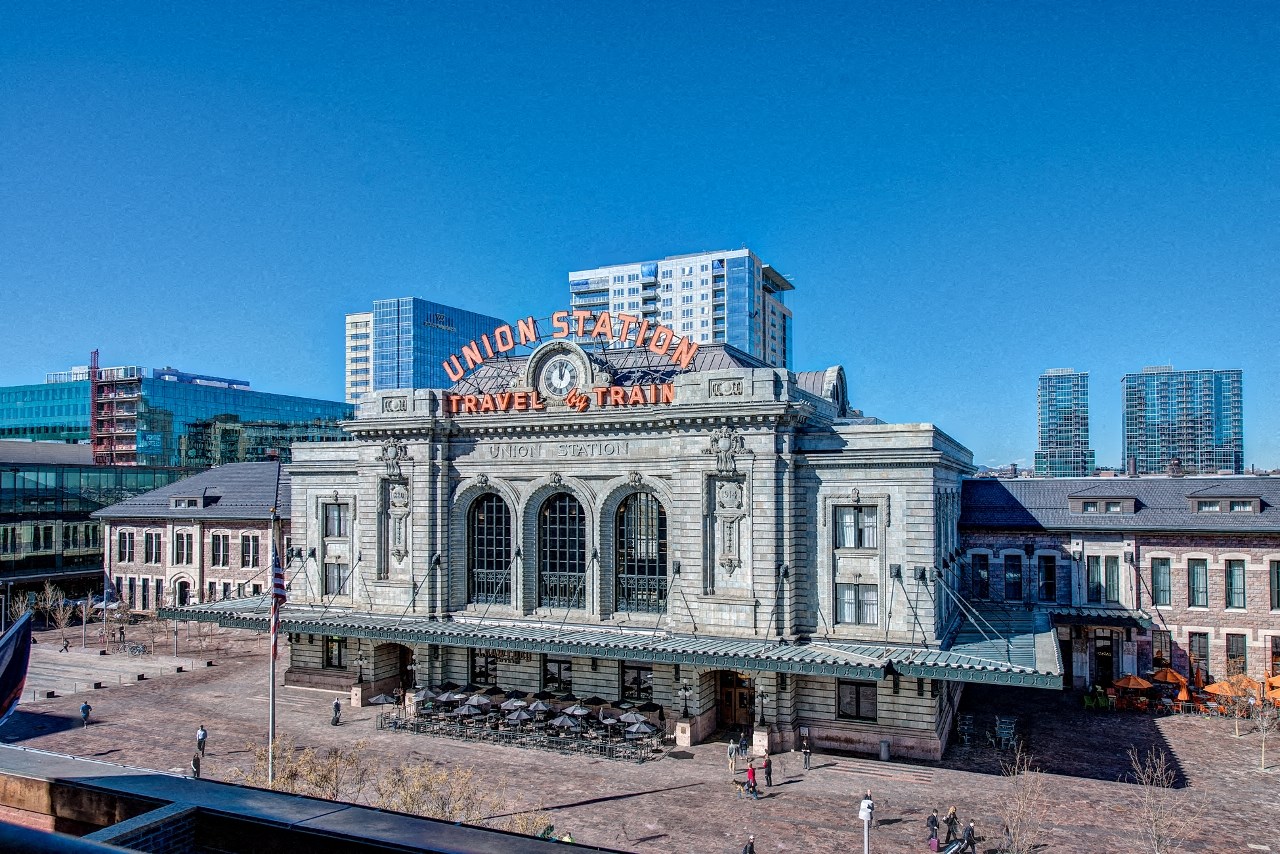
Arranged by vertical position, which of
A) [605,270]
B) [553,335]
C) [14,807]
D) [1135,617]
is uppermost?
[605,270]

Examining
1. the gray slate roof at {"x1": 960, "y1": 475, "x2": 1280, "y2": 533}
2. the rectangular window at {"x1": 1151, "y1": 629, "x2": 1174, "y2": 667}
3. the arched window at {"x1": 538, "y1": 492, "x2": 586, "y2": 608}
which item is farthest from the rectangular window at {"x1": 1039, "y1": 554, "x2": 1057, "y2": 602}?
the arched window at {"x1": 538, "y1": 492, "x2": 586, "y2": 608}

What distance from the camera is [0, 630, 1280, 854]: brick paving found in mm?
35531

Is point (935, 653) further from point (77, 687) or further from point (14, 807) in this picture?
point (77, 687)

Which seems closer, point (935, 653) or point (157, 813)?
point (157, 813)

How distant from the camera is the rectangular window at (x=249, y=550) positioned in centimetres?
8331

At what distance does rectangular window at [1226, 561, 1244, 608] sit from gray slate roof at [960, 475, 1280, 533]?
241cm

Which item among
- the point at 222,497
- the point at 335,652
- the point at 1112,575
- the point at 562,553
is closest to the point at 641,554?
the point at 562,553

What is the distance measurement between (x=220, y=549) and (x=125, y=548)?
13760 millimetres

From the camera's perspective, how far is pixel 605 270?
175000mm

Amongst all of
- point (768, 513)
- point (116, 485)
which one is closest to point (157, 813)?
point (768, 513)

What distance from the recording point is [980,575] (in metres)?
64.4

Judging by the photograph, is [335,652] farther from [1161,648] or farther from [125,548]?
[1161,648]

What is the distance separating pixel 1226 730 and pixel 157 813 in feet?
187

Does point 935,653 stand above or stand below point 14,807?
below
